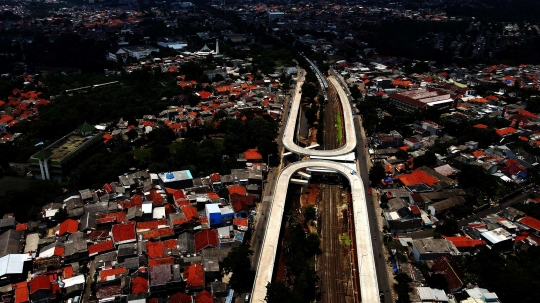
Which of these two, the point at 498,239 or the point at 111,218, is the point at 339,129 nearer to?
the point at 498,239

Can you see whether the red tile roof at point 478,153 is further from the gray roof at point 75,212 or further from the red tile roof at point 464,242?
the gray roof at point 75,212

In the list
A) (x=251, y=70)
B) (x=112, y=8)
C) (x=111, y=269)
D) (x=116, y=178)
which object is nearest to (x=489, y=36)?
(x=251, y=70)

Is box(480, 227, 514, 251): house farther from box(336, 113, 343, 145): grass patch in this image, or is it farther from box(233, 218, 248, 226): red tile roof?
box(336, 113, 343, 145): grass patch

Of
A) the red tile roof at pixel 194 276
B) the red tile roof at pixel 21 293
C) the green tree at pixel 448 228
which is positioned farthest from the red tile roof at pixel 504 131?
the red tile roof at pixel 21 293

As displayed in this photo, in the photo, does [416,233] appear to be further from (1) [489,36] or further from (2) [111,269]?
(1) [489,36]

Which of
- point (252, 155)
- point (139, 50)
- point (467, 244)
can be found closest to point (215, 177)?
point (252, 155)

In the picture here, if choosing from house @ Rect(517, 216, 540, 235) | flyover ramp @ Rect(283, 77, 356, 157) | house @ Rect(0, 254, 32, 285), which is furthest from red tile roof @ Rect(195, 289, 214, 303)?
house @ Rect(517, 216, 540, 235)
